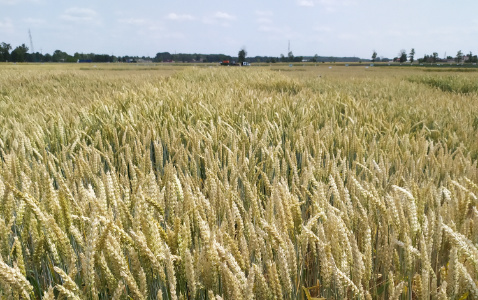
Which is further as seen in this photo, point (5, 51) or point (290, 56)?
point (290, 56)

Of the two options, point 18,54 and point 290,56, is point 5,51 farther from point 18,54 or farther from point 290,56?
point 290,56

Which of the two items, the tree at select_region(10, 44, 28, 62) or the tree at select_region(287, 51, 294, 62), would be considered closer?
the tree at select_region(10, 44, 28, 62)

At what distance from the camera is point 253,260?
107cm

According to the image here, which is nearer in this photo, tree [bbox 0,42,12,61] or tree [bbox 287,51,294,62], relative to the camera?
tree [bbox 0,42,12,61]

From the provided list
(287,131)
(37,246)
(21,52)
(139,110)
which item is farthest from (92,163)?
(21,52)

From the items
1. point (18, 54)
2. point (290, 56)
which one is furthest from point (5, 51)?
point (290, 56)

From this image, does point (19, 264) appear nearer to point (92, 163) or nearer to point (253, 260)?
point (253, 260)

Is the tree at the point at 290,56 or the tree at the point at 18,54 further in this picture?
the tree at the point at 290,56

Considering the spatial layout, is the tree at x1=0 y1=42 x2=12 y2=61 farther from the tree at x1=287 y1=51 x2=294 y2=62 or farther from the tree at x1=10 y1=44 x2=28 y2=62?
the tree at x1=287 y1=51 x2=294 y2=62

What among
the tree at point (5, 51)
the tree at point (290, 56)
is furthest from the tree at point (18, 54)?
the tree at point (290, 56)

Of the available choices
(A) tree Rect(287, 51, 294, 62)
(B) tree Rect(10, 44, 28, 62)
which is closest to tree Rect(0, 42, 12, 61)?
(B) tree Rect(10, 44, 28, 62)

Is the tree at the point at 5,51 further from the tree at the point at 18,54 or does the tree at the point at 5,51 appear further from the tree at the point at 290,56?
the tree at the point at 290,56

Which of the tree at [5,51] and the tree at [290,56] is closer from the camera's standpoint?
the tree at [5,51]

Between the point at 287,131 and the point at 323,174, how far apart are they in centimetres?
104
